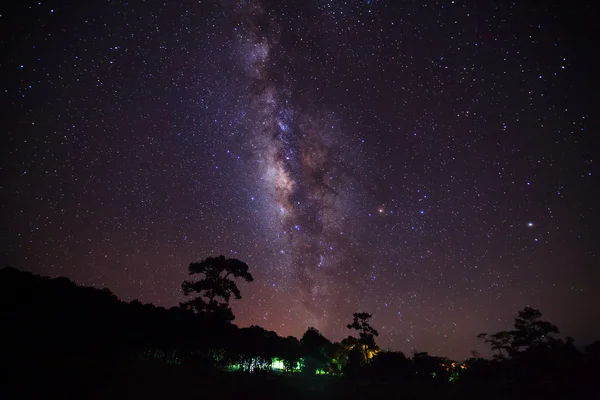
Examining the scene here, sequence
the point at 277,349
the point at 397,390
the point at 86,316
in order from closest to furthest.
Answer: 1. the point at 86,316
2. the point at 397,390
3. the point at 277,349

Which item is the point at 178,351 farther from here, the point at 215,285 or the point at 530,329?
the point at 530,329

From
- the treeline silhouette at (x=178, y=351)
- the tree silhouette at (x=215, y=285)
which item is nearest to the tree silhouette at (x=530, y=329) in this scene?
the treeline silhouette at (x=178, y=351)

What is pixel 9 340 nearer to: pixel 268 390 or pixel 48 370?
pixel 48 370

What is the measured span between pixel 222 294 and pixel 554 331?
120 ft

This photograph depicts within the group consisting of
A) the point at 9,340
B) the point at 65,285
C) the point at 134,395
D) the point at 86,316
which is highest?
the point at 65,285

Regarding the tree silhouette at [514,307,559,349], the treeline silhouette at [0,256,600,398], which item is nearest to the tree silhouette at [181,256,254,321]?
the treeline silhouette at [0,256,600,398]

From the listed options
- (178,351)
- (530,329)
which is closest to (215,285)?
(178,351)

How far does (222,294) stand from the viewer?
1168 inches

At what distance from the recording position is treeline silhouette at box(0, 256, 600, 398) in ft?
56.4

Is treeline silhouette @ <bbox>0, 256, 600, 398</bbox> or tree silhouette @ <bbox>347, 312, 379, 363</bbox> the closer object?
treeline silhouette @ <bbox>0, 256, 600, 398</bbox>

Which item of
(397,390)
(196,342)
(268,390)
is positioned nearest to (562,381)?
(397,390)

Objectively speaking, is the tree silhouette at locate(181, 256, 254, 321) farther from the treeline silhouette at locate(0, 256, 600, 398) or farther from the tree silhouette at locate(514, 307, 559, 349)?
the tree silhouette at locate(514, 307, 559, 349)

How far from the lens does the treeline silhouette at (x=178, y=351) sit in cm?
1720

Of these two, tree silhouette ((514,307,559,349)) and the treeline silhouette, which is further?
tree silhouette ((514,307,559,349))
